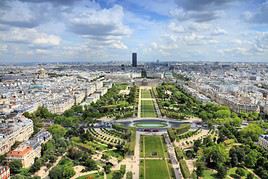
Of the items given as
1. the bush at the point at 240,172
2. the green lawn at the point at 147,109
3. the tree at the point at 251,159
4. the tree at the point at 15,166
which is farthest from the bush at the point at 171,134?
the tree at the point at 15,166

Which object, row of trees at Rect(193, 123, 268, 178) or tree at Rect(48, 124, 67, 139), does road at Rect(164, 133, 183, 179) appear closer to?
row of trees at Rect(193, 123, 268, 178)

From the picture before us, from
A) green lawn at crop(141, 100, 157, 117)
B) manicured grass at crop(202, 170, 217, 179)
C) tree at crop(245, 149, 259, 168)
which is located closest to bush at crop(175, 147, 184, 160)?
manicured grass at crop(202, 170, 217, 179)

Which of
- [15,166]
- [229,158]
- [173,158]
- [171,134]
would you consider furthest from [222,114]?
[15,166]

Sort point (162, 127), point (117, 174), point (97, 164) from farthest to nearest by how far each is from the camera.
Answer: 1. point (162, 127)
2. point (97, 164)
3. point (117, 174)

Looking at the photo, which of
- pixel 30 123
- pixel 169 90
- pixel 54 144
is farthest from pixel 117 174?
pixel 169 90

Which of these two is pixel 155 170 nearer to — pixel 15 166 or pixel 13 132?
pixel 15 166

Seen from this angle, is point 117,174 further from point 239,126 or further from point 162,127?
point 239,126
